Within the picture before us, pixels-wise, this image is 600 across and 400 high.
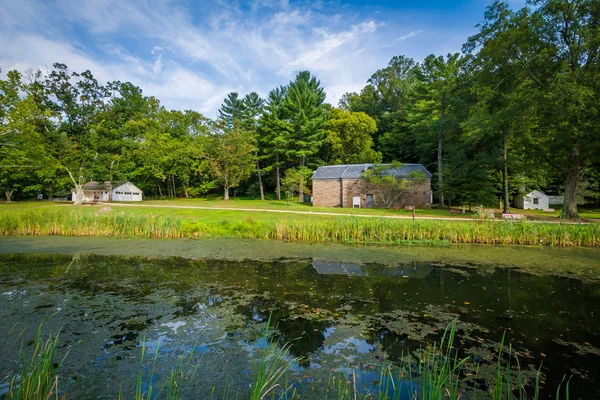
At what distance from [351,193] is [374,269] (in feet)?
75.0

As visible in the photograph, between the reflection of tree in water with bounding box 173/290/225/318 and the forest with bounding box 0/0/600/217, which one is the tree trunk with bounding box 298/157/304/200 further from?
the reflection of tree in water with bounding box 173/290/225/318

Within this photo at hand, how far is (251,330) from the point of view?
4.91 m

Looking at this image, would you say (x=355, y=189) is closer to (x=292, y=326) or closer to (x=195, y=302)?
(x=195, y=302)

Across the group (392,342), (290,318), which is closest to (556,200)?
(392,342)

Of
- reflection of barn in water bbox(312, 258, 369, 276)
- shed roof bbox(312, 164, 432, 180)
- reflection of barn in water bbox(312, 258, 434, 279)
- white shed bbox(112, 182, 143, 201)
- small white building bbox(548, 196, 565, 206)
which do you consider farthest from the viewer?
white shed bbox(112, 182, 143, 201)

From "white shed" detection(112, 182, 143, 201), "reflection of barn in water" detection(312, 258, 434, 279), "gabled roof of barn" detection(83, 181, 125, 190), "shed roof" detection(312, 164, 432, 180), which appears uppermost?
"shed roof" detection(312, 164, 432, 180)

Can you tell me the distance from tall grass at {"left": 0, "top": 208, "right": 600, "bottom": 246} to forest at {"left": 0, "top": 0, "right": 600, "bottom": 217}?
7.72 meters

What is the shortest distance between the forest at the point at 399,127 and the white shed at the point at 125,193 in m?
2.49

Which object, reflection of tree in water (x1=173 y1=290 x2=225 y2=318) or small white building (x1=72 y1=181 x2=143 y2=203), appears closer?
reflection of tree in water (x1=173 y1=290 x2=225 y2=318)

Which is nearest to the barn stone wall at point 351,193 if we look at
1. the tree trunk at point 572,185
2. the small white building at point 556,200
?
the tree trunk at point 572,185

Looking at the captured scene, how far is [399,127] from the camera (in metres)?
44.1

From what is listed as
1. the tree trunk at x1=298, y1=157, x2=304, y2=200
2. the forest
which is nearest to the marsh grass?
the forest

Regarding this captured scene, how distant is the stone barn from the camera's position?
29.4 m

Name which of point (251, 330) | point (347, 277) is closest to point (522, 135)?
point (347, 277)
